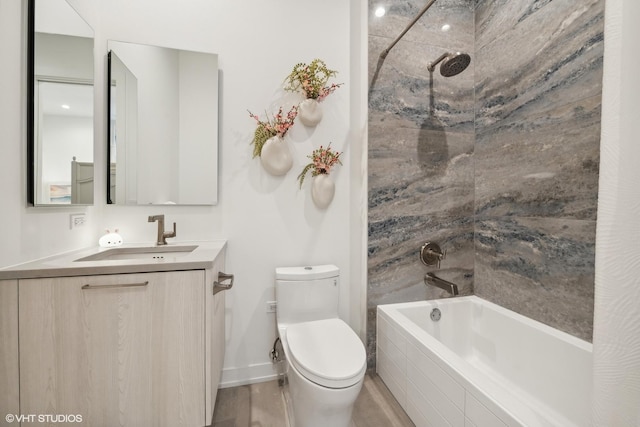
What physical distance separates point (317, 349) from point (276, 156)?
111cm

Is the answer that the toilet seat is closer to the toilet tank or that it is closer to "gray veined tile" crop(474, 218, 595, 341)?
the toilet tank

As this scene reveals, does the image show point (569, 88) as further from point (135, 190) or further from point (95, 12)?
point (95, 12)

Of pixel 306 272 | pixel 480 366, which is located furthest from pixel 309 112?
pixel 480 366

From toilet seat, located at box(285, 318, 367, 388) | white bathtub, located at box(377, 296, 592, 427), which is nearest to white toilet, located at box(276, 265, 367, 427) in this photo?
toilet seat, located at box(285, 318, 367, 388)

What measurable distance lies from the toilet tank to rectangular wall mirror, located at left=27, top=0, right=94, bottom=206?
1.13 meters

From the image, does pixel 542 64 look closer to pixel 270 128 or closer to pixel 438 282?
pixel 438 282

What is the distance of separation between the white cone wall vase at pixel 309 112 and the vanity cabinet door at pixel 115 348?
1.12 metres

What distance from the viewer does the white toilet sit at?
3.72 feet

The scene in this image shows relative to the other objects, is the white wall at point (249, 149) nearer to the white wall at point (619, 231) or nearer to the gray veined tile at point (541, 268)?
the gray veined tile at point (541, 268)

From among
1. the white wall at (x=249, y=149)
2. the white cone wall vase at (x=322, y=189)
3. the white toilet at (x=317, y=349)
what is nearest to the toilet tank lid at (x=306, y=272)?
the white toilet at (x=317, y=349)

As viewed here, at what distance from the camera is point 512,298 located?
172 cm

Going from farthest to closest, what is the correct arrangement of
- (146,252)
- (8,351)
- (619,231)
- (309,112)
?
(309,112), (146,252), (8,351), (619,231)

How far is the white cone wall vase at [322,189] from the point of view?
5.82ft

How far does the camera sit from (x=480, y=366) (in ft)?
5.74
